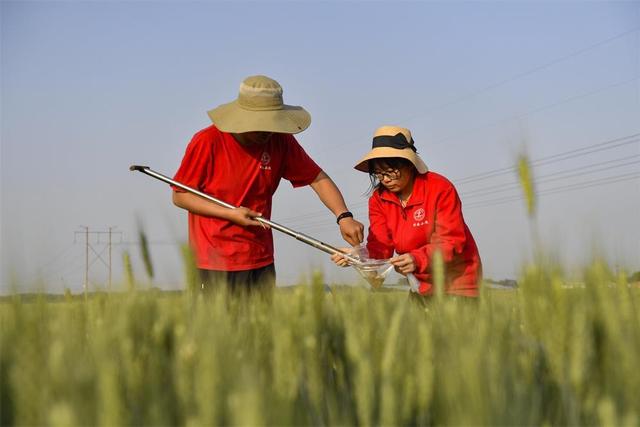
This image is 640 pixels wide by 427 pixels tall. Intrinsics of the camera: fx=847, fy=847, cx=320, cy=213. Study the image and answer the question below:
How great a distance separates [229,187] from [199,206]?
23 centimetres

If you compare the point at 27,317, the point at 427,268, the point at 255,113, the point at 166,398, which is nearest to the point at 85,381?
the point at 166,398

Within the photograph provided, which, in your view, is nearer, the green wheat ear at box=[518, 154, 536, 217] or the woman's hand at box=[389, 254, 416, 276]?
the green wheat ear at box=[518, 154, 536, 217]

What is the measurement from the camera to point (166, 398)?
155cm

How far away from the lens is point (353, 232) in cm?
428

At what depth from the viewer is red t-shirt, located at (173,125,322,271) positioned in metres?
4.12

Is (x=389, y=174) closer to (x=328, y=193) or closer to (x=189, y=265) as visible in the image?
(x=328, y=193)

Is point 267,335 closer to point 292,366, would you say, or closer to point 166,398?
point 292,366

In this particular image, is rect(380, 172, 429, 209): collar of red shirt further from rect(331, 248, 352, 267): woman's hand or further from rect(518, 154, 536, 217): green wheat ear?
rect(518, 154, 536, 217): green wheat ear

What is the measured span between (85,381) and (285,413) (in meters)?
0.33

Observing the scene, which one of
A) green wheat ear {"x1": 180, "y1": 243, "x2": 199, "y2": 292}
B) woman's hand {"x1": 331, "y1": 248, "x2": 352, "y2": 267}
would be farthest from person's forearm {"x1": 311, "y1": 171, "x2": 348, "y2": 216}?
green wheat ear {"x1": 180, "y1": 243, "x2": 199, "y2": 292}

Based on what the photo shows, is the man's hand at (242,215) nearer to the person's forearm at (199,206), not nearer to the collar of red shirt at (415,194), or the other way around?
the person's forearm at (199,206)

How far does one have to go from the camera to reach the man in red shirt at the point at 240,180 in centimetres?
405

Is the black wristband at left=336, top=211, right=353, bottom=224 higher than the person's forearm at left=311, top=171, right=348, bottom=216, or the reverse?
the person's forearm at left=311, top=171, right=348, bottom=216

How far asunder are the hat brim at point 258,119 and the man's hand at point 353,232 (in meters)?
0.55
